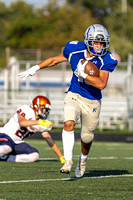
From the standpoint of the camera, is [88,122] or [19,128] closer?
[88,122]

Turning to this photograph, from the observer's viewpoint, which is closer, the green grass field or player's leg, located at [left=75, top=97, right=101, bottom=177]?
the green grass field

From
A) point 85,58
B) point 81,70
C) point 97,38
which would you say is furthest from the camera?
point 85,58

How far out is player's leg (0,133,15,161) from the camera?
8273 mm

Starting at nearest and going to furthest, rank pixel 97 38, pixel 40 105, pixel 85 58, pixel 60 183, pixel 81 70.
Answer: pixel 60 183 → pixel 81 70 → pixel 97 38 → pixel 85 58 → pixel 40 105

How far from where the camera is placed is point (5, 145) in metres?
8.31

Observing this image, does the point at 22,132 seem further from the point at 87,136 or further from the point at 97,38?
the point at 97,38

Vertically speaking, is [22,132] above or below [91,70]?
below

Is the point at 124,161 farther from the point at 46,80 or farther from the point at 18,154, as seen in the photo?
the point at 46,80

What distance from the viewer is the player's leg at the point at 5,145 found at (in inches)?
326

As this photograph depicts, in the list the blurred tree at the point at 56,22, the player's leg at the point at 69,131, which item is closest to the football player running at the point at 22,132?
the player's leg at the point at 69,131

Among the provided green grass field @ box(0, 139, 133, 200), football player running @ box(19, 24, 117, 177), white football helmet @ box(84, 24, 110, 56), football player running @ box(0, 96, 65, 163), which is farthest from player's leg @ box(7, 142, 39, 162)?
white football helmet @ box(84, 24, 110, 56)

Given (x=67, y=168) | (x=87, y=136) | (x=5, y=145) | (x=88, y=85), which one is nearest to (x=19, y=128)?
(x=5, y=145)

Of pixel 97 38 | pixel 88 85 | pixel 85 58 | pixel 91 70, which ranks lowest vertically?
pixel 88 85

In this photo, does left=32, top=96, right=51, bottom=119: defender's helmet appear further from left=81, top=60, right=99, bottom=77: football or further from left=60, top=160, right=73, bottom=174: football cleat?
left=60, top=160, right=73, bottom=174: football cleat
